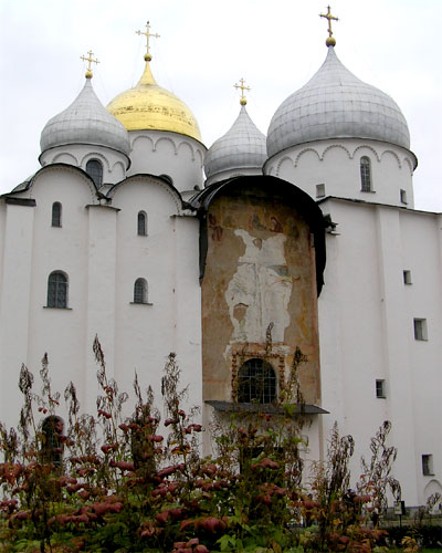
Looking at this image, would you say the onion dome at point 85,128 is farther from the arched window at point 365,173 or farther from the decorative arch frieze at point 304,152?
the arched window at point 365,173

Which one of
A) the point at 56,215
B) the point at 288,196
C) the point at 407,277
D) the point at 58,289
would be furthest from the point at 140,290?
the point at 407,277

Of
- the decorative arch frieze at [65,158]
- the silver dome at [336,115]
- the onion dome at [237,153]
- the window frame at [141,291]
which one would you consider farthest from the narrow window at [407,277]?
the decorative arch frieze at [65,158]

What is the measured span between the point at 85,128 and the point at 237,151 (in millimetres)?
5544

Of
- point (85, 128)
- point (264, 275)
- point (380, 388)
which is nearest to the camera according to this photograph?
point (264, 275)

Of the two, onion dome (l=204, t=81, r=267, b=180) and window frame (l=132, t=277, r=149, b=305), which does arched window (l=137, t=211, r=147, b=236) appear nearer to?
window frame (l=132, t=277, r=149, b=305)

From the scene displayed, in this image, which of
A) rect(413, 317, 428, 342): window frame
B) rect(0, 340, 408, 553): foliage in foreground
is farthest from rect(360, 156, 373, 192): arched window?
rect(0, 340, 408, 553): foliage in foreground

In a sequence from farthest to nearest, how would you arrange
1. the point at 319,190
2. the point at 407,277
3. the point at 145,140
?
1. the point at 145,140
2. the point at 319,190
3. the point at 407,277

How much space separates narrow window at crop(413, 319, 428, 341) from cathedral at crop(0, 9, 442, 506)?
0.04m

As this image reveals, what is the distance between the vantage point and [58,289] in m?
16.3

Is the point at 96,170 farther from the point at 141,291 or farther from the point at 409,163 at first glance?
the point at 409,163

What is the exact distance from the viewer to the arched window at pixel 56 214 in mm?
16547

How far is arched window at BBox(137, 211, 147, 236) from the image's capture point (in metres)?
17.2

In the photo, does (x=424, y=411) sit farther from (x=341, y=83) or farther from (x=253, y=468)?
(x=253, y=468)

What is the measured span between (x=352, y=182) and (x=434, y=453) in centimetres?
719
